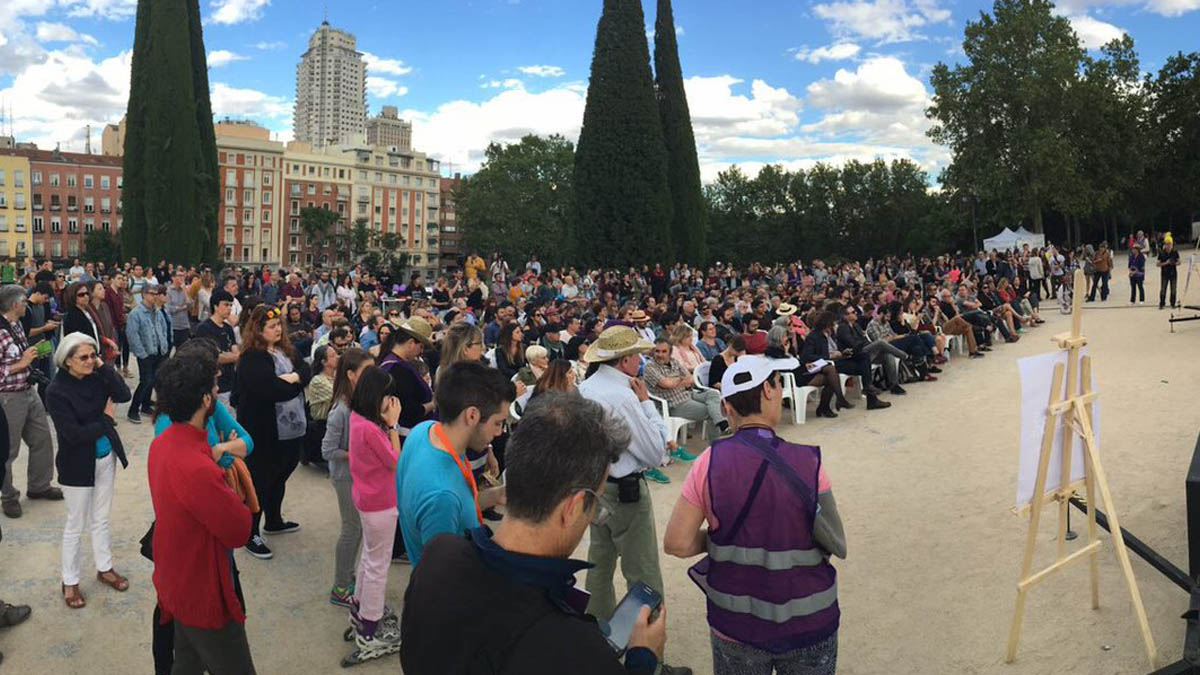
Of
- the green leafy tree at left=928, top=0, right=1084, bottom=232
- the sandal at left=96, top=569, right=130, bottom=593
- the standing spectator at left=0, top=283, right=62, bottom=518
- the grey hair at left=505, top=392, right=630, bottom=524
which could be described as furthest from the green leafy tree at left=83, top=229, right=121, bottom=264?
the grey hair at left=505, top=392, right=630, bottom=524

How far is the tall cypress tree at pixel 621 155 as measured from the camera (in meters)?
30.8

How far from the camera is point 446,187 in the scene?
11838 cm

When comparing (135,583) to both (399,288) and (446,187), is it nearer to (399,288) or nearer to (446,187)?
(399,288)

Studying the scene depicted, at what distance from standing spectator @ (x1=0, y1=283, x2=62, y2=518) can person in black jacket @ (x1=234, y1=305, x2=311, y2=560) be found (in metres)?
1.48

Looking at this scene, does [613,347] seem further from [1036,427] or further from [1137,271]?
[1137,271]

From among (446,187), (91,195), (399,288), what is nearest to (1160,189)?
(399,288)

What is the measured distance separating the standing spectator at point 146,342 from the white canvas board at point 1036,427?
330 inches

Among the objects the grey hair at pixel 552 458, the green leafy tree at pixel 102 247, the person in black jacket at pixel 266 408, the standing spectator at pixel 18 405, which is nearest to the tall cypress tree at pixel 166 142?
the standing spectator at pixel 18 405

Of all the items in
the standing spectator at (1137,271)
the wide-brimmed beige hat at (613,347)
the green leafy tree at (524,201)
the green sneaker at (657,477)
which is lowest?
the green sneaker at (657,477)

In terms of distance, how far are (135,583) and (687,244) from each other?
30418mm

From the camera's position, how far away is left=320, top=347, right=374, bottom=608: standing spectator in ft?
15.1

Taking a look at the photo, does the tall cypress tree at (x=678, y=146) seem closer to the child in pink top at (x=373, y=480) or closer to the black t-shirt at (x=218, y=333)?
the black t-shirt at (x=218, y=333)

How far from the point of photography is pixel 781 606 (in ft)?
8.21

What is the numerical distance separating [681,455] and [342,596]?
401cm
